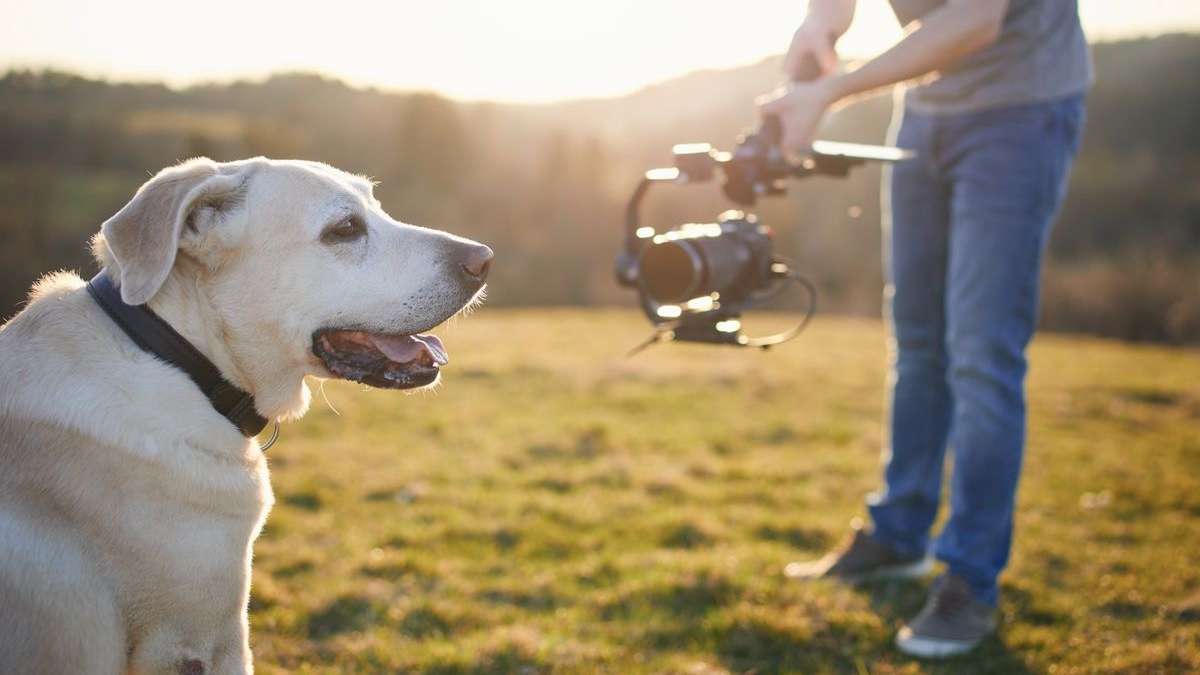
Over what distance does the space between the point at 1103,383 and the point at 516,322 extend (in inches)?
415

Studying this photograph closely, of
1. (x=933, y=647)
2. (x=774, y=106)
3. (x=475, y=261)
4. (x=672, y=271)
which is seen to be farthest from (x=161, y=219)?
(x=933, y=647)

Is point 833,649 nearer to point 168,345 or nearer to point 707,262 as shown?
point 707,262

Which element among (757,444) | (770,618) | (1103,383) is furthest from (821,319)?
(770,618)

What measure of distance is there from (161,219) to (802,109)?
2.26m

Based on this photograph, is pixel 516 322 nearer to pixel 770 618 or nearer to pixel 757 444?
pixel 757 444

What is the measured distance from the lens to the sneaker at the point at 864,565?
4027 millimetres

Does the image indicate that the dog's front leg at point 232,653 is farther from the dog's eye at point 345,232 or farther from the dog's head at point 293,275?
the dog's eye at point 345,232

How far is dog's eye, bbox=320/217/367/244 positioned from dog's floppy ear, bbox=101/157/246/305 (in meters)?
0.30

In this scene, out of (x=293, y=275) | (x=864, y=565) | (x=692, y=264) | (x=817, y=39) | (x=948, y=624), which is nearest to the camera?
(x=293, y=275)

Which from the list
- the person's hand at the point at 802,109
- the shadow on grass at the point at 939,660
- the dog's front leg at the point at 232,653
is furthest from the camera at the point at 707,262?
the dog's front leg at the point at 232,653

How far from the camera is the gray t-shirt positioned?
327cm

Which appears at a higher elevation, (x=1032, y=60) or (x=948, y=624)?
(x=1032, y=60)

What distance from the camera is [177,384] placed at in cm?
233

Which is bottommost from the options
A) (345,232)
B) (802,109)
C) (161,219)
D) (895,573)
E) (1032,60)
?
(895,573)
